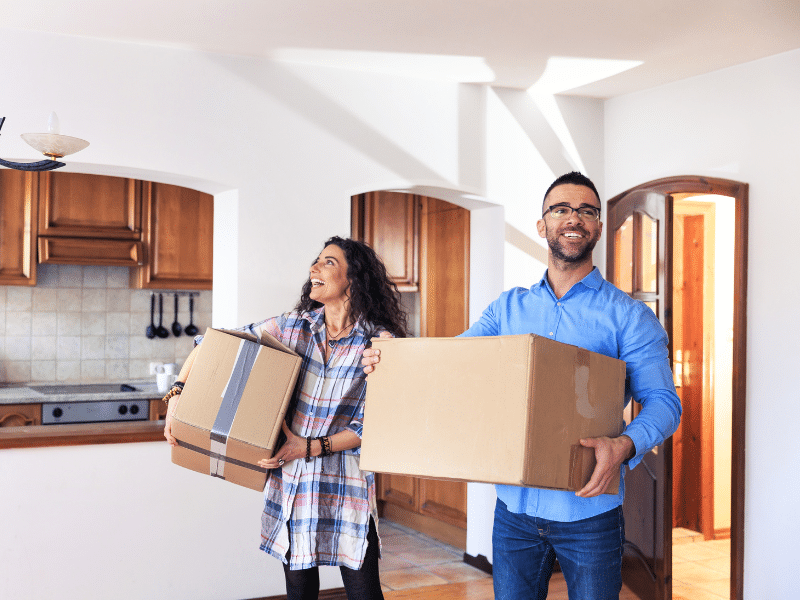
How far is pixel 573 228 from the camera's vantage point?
1.67 meters

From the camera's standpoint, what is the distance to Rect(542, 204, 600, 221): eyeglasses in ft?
5.45

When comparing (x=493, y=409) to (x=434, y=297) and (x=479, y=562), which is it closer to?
(x=479, y=562)

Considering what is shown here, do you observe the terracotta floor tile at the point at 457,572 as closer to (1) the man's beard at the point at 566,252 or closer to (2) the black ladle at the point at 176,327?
(2) the black ladle at the point at 176,327

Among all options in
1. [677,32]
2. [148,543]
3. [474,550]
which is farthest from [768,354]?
[148,543]

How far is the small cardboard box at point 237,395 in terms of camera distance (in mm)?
1846

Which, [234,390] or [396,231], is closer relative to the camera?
[234,390]

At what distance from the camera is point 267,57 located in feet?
10.7

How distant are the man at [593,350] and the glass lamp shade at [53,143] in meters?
0.99

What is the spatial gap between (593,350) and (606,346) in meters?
0.03

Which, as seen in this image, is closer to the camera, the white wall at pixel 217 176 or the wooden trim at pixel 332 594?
the white wall at pixel 217 176

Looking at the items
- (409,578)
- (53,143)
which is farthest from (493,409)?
(409,578)

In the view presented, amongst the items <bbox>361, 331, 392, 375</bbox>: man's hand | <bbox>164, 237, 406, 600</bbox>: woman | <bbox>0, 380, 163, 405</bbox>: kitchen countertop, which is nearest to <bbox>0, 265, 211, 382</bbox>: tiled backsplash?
<bbox>0, 380, 163, 405</bbox>: kitchen countertop

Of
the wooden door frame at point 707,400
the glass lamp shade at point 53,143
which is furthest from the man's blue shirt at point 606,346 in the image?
the wooden door frame at point 707,400

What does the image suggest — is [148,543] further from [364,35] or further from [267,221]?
[364,35]
